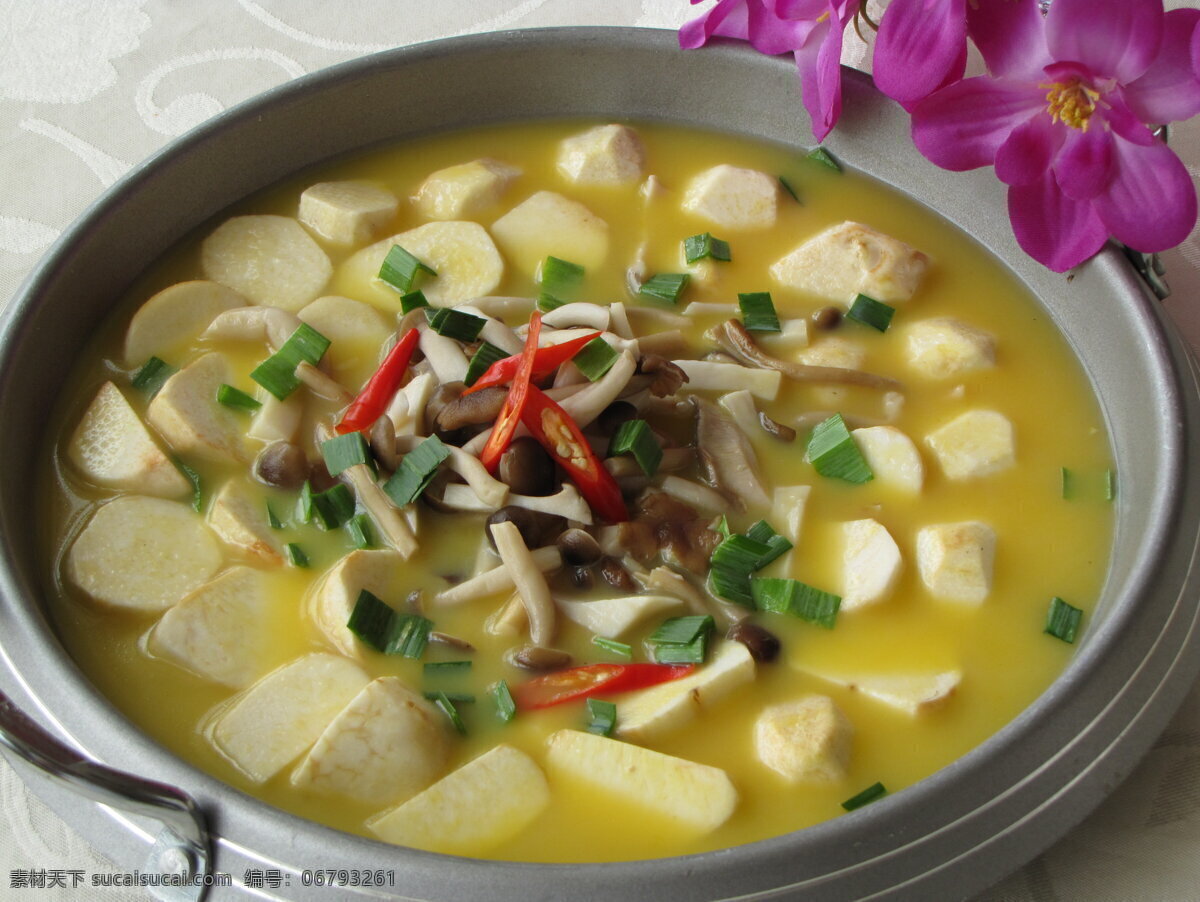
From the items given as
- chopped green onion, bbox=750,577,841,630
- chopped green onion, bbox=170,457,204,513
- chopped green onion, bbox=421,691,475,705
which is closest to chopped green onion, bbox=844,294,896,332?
chopped green onion, bbox=750,577,841,630

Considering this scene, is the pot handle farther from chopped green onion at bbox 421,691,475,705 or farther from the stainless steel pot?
chopped green onion at bbox 421,691,475,705

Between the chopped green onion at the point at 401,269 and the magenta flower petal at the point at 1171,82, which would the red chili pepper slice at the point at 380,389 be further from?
the magenta flower petal at the point at 1171,82

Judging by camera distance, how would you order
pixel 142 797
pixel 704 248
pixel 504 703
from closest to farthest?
pixel 142 797 → pixel 504 703 → pixel 704 248

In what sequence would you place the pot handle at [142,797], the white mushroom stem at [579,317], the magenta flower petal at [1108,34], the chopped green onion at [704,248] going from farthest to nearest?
the chopped green onion at [704,248] → the white mushroom stem at [579,317] → the magenta flower petal at [1108,34] → the pot handle at [142,797]

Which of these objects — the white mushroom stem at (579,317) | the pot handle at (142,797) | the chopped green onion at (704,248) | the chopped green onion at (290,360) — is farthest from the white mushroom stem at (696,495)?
the pot handle at (142,797)

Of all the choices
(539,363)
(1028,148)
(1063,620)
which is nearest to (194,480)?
(539,363)

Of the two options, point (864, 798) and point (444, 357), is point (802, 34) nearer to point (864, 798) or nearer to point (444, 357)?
point (444, 357)
